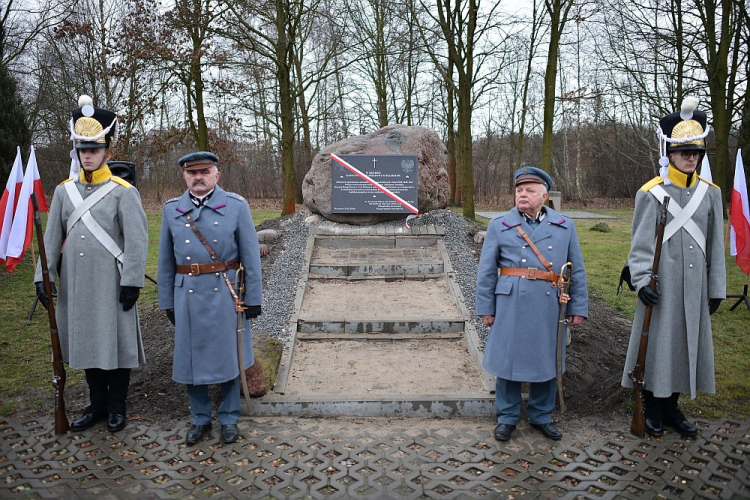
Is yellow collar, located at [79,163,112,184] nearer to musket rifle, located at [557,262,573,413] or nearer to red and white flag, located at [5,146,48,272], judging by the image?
red and white flag, located at [5,146,48,272]

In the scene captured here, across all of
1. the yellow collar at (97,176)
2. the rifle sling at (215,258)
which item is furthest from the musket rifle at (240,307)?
the yellow collar at (97,176)

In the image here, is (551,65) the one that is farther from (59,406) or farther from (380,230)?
(59,406)

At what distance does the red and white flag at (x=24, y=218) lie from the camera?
4.57 m

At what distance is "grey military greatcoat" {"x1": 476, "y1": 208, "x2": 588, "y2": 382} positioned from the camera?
13.3ft

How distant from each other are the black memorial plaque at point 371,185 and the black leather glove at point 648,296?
6.52m

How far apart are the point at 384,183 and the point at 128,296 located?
6.60 m

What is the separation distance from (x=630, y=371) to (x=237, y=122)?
47.3ft

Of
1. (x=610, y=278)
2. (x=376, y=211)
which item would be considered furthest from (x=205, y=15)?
(x=610, y=278)

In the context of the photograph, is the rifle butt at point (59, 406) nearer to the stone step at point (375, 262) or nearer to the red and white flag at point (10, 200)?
the red and white flag at point (10, 200)

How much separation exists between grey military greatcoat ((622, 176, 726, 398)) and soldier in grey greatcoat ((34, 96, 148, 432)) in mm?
3726

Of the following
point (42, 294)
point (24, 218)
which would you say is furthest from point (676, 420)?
point (24, 218)

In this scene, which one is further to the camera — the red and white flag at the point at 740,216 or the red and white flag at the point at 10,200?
the red and white flag at the point at 10,200

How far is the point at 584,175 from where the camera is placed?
3070 cm

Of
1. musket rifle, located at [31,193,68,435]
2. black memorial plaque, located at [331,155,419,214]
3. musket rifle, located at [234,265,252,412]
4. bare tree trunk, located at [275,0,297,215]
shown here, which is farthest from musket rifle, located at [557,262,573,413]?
bare tree trunk, located at [275,0,297,215]
